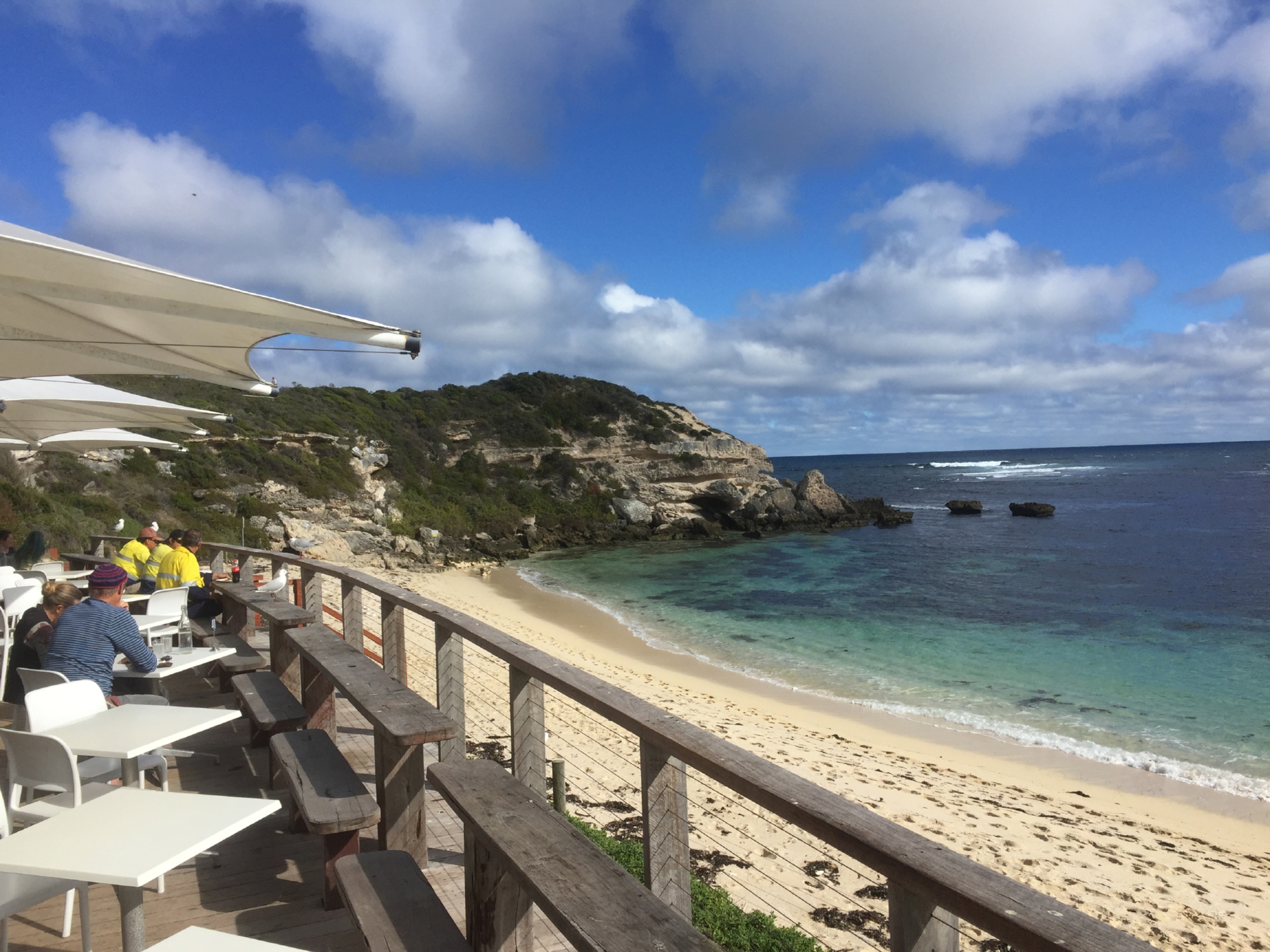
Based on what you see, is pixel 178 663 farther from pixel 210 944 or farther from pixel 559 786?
pixel 210 944

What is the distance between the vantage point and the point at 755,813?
643 cm

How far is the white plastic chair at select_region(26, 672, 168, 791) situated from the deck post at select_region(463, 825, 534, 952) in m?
1.88

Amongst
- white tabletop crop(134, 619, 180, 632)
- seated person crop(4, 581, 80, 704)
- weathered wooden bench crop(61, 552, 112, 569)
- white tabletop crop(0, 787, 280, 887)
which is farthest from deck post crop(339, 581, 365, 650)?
weathered wooden bench crop(61, 552, 112, 569)

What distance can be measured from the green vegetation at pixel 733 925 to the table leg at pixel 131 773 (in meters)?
2.08

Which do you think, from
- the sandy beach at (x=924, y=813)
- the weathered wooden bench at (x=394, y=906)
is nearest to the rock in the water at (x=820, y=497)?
the sandy beach at (x=924, y=813)

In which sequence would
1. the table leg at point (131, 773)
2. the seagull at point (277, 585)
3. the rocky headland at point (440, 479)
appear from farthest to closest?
the rocky headland at point (440, 479)
the seagull at point (277, 585)
the table leg at point (131, 773)

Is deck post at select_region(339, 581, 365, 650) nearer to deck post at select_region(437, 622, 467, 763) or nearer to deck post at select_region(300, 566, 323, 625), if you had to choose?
deck post at select_region(300, 566, 323, 625)

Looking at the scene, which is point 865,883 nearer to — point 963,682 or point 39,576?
point 39,576

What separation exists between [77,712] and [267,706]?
85 cm

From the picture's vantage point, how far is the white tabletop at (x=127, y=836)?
79.7 inches

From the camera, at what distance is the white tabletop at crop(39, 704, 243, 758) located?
9.91ft

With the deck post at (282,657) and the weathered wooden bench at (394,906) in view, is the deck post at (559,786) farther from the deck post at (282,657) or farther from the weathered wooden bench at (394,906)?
the weathered wooden bench at (394,906)

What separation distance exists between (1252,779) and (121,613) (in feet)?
39.9

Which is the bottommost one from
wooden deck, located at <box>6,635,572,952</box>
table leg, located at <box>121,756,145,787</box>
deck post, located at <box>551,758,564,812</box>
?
deck post, located at <box>551,758,564,812</box>
